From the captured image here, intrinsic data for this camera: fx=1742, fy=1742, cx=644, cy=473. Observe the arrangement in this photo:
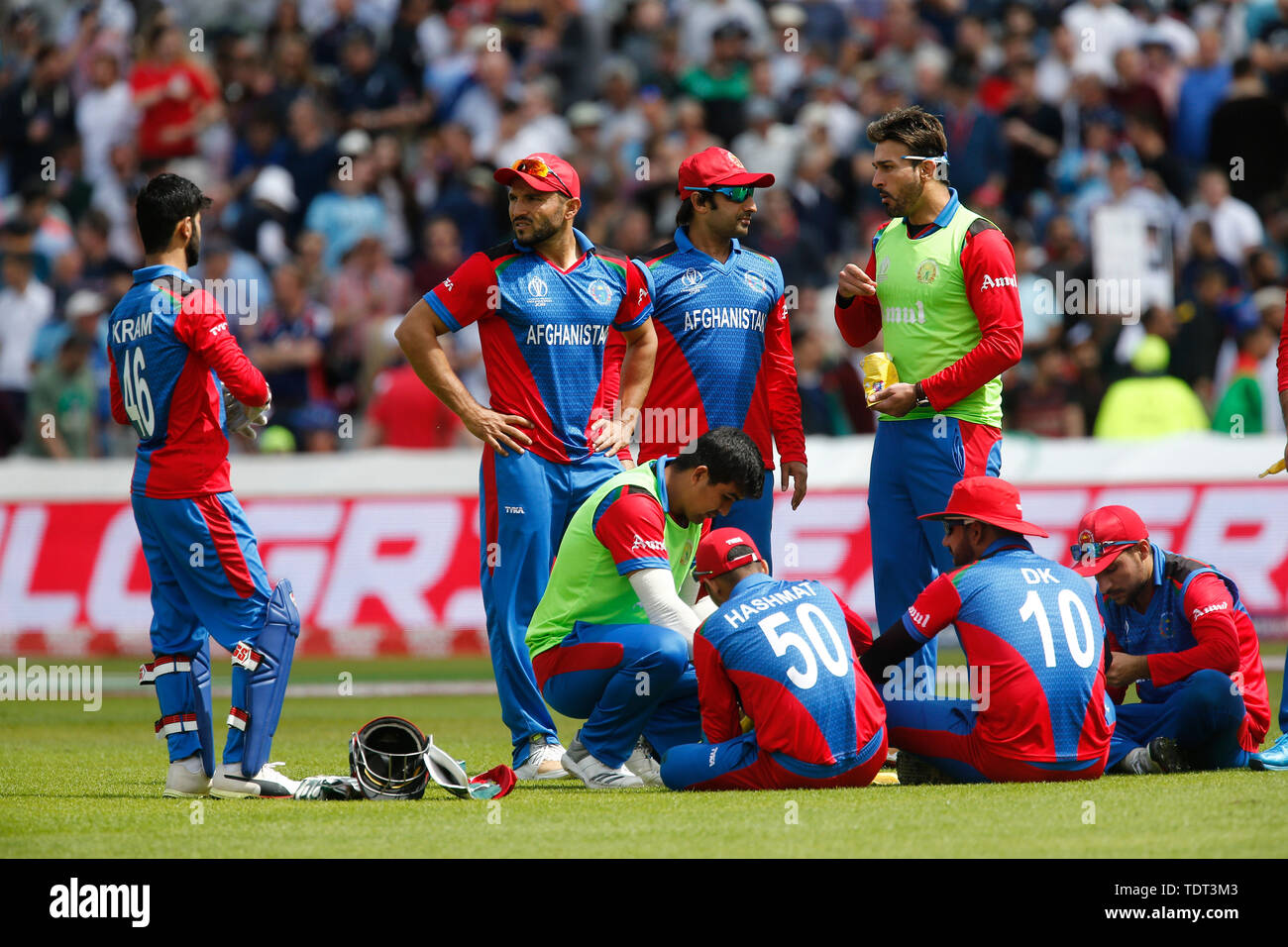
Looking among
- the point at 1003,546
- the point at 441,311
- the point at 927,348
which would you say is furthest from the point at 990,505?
the point at 441,311

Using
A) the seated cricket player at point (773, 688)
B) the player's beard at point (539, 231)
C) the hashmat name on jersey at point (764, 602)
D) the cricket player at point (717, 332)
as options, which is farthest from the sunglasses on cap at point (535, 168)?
the hashmat name on jersey at point (764, 602)

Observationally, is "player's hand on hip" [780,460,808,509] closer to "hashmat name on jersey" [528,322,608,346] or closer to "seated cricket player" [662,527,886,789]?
"hashmat name on jersey" [528,322,608,346]

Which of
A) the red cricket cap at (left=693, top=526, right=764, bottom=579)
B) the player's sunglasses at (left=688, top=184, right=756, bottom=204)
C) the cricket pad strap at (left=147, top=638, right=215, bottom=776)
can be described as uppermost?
the player's sunglasses at (left=688, top=184, right=756, bottom=204)

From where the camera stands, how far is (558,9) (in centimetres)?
2081

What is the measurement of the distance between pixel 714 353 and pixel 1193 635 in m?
2.79

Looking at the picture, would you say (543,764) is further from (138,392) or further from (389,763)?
(138,392)

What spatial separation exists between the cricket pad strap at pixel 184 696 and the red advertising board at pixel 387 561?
6048 millimetres

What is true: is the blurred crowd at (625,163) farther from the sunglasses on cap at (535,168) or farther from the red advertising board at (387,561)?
the sunglasses on cap at (535,168)

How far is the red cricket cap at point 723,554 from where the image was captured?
744 cm

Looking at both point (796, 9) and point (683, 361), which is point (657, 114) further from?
point (683, 361)

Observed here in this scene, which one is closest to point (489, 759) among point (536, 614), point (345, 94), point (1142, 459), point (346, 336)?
point (536, 614)

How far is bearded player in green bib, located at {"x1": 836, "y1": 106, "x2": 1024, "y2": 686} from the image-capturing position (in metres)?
8.64

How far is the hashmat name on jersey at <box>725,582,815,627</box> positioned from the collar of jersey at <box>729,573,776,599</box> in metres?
0.08

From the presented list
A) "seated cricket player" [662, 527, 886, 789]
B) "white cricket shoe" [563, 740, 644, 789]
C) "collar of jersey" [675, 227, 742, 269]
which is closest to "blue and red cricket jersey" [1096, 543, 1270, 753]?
"seated cricket player" [662, 527, 886, 789]
